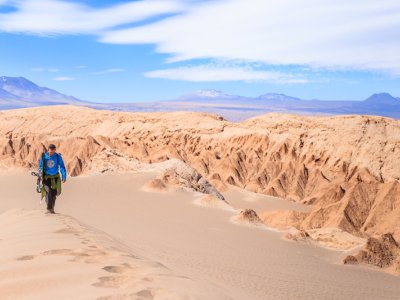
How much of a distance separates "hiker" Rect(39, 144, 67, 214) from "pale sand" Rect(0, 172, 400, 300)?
52 cm

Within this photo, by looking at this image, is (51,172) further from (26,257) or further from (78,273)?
(78,273)

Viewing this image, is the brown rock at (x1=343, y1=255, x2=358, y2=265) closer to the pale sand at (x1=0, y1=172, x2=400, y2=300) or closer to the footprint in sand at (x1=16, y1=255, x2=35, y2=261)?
the pale sand at (x1=0, y1=172, x2=400, y2=300)

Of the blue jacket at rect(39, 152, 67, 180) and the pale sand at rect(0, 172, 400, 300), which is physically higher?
the blue jacket at rect(39, 152, 67, 180)

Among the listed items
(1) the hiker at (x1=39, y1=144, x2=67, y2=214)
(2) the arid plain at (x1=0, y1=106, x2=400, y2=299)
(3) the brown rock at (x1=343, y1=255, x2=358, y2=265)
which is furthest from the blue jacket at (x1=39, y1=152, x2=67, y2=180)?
(3) the brown rock at (x1=343, y1=255, x2=358, y2=265)

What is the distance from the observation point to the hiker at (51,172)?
10.4 meters

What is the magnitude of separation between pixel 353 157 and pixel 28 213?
4622cm

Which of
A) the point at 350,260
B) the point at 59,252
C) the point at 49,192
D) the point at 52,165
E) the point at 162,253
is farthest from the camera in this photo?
the point at 350,260

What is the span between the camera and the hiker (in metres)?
10.4

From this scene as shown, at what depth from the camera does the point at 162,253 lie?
31.1ft

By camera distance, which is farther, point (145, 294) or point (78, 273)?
point (78, 273)

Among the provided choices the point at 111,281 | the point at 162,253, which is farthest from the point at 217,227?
the point at 111,281

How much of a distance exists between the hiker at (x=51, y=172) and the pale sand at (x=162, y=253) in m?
0.52

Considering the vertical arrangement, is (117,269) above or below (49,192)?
above

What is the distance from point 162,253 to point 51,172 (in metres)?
2.97
